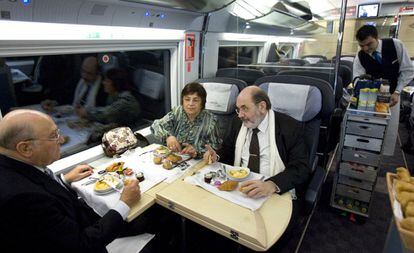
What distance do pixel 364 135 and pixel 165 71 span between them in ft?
7.61

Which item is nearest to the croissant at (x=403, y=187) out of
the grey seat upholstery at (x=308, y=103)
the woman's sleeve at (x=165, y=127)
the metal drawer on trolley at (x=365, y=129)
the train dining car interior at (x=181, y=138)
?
the train dining car interior at (x=181, y=138)

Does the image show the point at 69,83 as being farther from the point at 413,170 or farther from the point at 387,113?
the point at 413,170

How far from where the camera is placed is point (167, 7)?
2.36 meters

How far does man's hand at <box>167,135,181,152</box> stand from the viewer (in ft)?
7.34

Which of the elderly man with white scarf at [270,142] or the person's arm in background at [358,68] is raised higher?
the person's arm in background at [358,68]

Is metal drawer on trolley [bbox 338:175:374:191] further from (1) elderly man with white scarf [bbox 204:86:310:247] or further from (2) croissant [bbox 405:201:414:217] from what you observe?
(2) croissant [bbox 405:201:414:217]

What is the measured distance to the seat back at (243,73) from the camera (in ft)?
12.4

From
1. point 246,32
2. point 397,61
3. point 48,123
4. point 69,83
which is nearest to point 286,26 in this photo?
point 246,32

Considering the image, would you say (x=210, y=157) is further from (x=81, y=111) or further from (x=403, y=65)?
(x=403, y=65)

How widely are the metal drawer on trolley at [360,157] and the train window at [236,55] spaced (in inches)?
89.3

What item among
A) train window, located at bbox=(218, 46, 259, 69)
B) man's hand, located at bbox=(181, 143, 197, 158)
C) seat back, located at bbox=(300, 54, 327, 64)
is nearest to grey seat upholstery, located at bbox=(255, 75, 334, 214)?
man's hand, located at bbox=(181, 143, 197, 158)

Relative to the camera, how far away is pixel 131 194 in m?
1.49

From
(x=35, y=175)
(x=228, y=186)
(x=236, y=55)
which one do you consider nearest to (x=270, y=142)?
(x=228, y=186)

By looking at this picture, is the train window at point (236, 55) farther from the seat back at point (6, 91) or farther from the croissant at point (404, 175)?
the croissant at point (404, 175)
